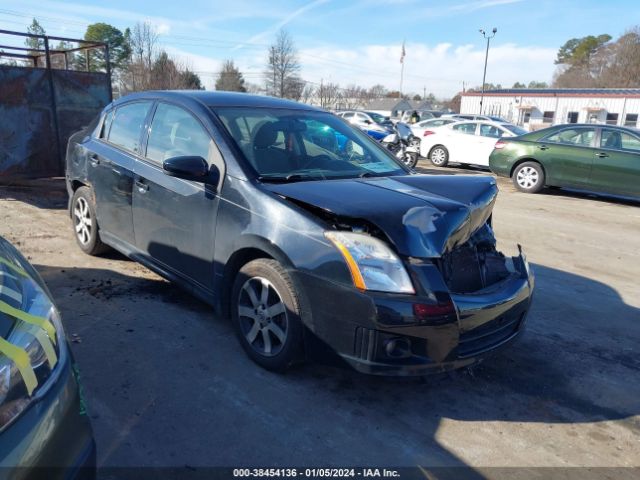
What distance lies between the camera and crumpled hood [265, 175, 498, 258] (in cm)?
271

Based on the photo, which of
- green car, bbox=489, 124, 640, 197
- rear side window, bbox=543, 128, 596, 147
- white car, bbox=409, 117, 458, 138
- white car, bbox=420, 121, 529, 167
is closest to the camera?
green car, bbox=489, 124, 640, 197

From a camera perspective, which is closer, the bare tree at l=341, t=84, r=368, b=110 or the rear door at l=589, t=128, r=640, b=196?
the rear door at l=589, t=128, r=640, b=196

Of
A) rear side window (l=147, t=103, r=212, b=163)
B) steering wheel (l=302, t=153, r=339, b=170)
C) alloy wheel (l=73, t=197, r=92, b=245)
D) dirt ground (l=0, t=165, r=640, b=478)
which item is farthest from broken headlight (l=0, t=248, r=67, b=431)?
alloy wheel (l=73, t=197, r=92, b=245)

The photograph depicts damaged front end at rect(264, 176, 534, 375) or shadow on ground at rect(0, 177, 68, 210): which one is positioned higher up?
damaged front end at rect(264, 176, 534, 375)

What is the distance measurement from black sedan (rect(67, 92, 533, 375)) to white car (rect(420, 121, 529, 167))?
36.0ft

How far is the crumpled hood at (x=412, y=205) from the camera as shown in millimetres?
2709

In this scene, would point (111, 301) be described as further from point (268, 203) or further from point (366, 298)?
point (366, 298)

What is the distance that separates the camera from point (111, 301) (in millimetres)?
4195

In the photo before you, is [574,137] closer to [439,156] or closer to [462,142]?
[462,142]

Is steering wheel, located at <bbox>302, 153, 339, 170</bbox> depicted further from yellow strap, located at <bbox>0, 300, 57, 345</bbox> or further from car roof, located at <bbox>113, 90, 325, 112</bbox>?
yellow strap, located at <bbox>0, 300, 57, 345</bbox>

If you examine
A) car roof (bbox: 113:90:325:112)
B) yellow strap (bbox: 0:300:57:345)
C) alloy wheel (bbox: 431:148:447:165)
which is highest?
car roof (bbox: 113:90:325:112)

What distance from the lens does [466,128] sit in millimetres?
15031

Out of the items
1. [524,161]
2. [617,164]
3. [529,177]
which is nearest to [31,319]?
[617,164]

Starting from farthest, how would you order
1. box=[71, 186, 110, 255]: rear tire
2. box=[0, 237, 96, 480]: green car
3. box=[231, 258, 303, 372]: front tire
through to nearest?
box=[71, 186, 110, 255]: rear tire < box=[231, 258, 303, 372]: front tire < box=[0, 237, 96, 480]: green car
